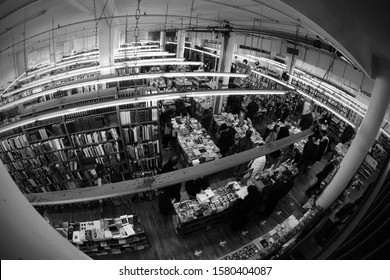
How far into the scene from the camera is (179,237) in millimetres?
5258

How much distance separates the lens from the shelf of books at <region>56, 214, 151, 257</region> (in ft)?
14.5

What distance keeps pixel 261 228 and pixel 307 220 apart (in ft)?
4.49

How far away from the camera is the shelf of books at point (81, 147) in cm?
535

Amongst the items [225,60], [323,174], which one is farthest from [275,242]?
[225,60]

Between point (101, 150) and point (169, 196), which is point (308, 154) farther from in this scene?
point (101, 150)

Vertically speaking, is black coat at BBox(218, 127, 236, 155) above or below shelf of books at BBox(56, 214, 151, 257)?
above

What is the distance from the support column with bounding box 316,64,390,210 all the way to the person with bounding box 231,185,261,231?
5.16 feet

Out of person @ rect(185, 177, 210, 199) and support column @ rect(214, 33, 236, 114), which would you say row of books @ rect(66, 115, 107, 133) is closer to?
person @ rect(185, 177, 210, 199)

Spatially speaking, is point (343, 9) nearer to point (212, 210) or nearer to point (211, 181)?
point (212, 210)

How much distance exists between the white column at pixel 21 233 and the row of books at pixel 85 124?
475 centimetres

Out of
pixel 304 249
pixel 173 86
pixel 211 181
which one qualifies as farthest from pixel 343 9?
pixel 173 86

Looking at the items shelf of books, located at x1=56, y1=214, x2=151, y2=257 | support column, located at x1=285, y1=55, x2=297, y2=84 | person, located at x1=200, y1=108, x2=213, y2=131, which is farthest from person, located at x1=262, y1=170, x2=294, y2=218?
support column, located at x1=285, y1=55, x2=297, y2=84

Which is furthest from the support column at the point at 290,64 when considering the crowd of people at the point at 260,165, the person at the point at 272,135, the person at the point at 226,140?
the person at the point at 226,140
